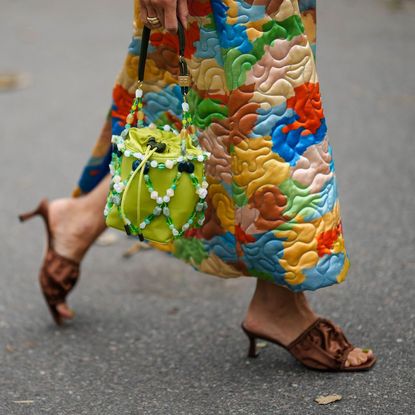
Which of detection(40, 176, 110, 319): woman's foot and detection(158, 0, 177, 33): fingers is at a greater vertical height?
detection(158, 0, 177, 33): fingers

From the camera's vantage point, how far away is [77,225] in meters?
2.97

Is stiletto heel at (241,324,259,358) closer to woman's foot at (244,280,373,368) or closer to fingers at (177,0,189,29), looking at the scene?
woman's foot at (244,280,373,368)

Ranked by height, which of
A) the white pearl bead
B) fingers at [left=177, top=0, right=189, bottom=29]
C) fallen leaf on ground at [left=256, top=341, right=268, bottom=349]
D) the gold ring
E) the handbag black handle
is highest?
fingers at [left=177, top=0, right=189, bottom=29]

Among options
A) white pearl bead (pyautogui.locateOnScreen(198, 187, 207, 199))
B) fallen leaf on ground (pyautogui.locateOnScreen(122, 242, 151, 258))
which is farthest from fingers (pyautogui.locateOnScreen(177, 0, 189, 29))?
fallen leaf on ground (pyautogui.locateOnScreen(122, 242, 151, 258))

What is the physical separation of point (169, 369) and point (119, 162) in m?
0.72

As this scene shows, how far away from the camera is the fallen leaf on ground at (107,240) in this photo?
3929 millimetres

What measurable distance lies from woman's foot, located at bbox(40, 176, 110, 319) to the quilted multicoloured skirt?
638 millimetres

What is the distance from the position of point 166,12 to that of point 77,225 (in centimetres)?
99

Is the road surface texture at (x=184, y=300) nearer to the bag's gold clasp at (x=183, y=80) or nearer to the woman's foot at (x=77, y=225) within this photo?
the woman's foot at (x=77, y=225)

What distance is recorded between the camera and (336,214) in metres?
2.36

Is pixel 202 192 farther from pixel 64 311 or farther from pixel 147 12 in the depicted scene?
pixel 64 311

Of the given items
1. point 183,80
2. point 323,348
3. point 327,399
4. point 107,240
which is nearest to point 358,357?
point 323,348

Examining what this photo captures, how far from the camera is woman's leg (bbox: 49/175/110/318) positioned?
2.97 m

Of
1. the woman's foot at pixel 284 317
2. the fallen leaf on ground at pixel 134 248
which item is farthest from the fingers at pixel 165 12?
the fallen leaf on ground at pixel 134 248
